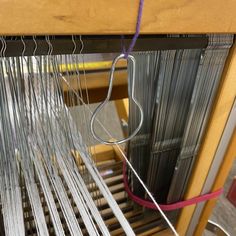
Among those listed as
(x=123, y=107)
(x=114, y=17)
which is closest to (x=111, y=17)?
(x=114, y=17)

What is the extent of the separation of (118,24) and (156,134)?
0.44 meters

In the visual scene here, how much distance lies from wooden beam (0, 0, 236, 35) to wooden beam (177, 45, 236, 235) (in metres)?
0.15

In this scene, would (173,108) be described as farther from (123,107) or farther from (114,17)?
(123,107)

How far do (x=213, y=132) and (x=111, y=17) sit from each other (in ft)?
1.63

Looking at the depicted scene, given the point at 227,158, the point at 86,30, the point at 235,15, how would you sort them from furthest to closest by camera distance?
the point at 227,158
the point at 235,15
the point at 86,30

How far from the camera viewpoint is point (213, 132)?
2.34ft

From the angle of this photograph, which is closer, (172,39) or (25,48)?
(25,48)

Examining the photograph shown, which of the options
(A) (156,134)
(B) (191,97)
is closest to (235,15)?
(B) (191,97)

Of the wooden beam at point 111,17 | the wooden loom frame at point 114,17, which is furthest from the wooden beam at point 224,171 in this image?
the wooden beam at point 111,17

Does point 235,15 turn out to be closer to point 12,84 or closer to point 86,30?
point 86,30

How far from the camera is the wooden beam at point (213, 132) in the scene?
0.62m

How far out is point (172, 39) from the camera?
1.74ft

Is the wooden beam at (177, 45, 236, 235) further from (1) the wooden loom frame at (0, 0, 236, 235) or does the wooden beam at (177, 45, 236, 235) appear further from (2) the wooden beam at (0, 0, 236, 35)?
(2) the wooden beam at (0, 0, 236, 35)

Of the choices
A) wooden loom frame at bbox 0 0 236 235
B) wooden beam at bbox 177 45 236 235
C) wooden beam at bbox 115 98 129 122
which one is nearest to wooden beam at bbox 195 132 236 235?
wooden beam at bbox 177 45 236 235
